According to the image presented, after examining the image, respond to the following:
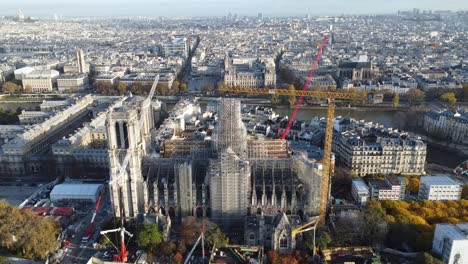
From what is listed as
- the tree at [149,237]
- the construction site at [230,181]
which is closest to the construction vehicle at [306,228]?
the construction site at [230,181]

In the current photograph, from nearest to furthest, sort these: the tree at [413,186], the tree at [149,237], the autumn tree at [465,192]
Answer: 1. the tree at [149,237]
2. the autumn tree at [465,192]
3. the tree at [413,186]

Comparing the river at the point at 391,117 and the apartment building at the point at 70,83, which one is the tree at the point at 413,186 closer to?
the river at the point at 391,117

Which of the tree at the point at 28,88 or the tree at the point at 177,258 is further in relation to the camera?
the tree at the point at 28,88

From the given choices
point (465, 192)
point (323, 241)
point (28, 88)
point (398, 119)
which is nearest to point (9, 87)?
point (28, 88)

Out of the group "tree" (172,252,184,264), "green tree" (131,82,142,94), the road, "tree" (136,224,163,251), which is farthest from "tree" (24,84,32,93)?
"tree" (172,252,184,264)

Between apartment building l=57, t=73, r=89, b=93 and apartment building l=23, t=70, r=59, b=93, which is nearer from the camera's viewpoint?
apartment building l=57, t=73, r=89, b=93

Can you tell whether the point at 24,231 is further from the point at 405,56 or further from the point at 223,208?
the point at 405,56

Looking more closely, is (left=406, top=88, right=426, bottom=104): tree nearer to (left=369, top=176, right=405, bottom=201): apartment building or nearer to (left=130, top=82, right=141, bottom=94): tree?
(left=369, top=176, right=405, bottom=201): apartment building
